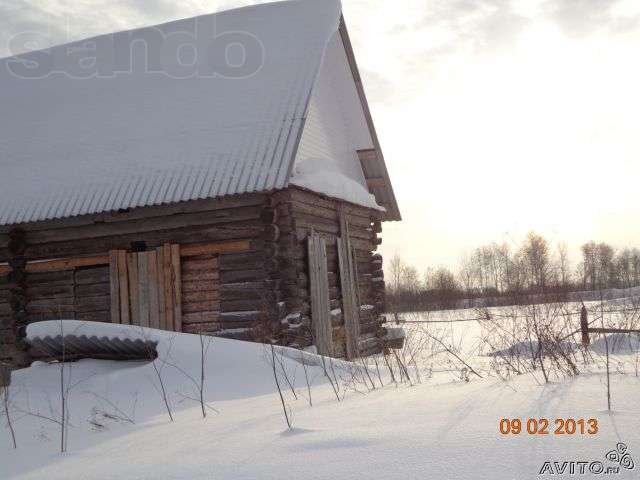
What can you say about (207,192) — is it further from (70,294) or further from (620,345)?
(620,345)

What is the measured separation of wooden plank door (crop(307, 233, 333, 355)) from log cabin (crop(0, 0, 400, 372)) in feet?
0.11

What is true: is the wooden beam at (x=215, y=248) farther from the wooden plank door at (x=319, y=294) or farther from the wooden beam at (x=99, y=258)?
the wooden plank door at (x=319, y=294)

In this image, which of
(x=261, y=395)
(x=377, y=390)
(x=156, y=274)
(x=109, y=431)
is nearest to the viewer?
(x=109, y=431)

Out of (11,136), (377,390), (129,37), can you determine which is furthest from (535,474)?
(129,37)

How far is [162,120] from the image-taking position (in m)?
11.5

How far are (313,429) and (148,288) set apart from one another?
7.36 meters

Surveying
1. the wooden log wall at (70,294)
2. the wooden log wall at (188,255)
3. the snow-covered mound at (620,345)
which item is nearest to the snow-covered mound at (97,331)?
the wooden log wall at (188,255)

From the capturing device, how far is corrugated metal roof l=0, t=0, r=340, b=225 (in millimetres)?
10016

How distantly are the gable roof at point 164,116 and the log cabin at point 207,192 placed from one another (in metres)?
0.04

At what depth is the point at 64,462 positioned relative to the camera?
374 cm

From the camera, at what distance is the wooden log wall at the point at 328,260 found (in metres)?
9.66

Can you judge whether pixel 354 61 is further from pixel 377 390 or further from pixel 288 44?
pixel 377 390

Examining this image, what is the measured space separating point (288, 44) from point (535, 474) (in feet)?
34.7
